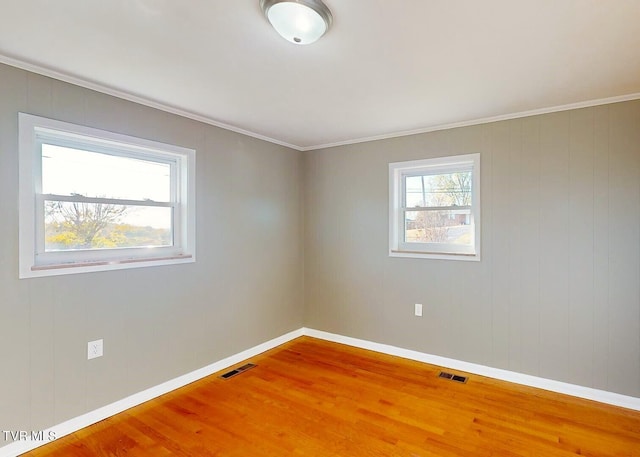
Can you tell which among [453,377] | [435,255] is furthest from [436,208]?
[453,377]

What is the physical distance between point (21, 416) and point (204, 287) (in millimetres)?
1445

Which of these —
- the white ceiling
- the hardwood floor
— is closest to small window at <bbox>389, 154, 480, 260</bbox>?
the white ceiling

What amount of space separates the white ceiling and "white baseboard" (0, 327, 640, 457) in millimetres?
2273

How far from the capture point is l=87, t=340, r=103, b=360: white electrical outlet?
7.80ft

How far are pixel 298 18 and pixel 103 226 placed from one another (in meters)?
2.04

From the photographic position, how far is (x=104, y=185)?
2549mm

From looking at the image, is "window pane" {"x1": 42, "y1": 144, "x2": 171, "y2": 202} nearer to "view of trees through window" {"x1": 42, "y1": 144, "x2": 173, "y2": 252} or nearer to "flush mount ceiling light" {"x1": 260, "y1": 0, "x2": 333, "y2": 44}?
"view of trees through window" {"x1": 42, "y1": 144, "x2": 173, "y2": 252}

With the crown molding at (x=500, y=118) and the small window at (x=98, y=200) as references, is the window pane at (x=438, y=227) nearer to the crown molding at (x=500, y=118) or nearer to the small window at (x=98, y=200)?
the crown molding at (x=500, y=118)

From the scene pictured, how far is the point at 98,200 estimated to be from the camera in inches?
98.0

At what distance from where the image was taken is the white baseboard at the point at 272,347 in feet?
7.29

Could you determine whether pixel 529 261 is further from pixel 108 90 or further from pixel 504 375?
pixel 108 90

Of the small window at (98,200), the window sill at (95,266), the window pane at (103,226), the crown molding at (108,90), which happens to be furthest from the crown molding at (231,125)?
the window sill at (95,266)

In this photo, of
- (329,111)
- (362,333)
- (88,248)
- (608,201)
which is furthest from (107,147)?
(608,201)

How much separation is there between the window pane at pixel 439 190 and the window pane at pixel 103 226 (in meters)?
2.41
